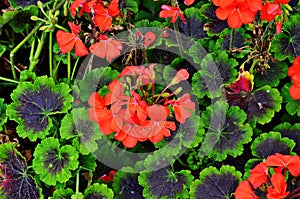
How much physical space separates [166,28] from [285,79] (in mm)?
498

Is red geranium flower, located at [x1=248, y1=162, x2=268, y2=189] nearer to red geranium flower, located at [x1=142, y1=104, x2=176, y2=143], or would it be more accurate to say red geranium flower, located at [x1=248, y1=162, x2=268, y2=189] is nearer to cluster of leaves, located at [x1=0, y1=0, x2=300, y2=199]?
cluster of leaves, located at [x1=0, y1=0, x2=300, y2=199]

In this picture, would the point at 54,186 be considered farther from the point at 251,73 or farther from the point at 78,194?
the point at 251,73

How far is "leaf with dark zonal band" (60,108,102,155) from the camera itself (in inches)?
70.2

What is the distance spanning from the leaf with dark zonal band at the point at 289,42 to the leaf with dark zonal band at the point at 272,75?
37mm

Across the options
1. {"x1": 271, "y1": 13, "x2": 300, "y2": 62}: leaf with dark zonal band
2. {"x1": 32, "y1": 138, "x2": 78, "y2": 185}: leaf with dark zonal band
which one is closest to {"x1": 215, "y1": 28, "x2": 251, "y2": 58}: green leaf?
{"x1": 271, "y1": 13, "x2": 300, "y2": 62}: leaf with dark zonal band

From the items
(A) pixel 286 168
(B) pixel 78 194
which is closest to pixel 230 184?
(A) pixel 286 168

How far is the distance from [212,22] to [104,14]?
477 millimetres

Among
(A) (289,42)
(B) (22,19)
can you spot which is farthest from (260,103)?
(B) (22,19)

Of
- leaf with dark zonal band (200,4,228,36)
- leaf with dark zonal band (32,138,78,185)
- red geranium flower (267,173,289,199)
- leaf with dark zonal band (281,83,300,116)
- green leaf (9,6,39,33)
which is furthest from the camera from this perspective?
green leaf (9,6,39,33)

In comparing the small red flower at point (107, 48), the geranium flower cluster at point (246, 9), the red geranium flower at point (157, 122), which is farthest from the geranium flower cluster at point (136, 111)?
the geranium flower cluster at point (246, 9)

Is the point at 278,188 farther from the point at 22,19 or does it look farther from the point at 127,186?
the point at 22,19

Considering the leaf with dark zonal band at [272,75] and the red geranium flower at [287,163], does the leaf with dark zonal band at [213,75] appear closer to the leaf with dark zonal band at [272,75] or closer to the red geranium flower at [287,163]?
the leaf with dark zonal band at [272,75]

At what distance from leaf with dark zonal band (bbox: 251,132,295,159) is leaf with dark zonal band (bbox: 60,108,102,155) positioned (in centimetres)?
51

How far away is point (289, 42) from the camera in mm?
1943
